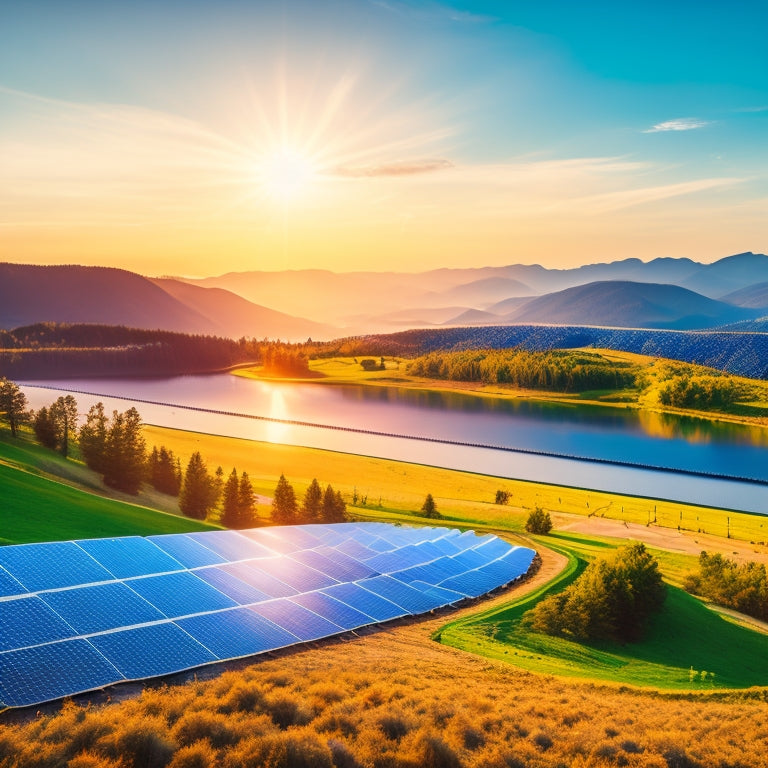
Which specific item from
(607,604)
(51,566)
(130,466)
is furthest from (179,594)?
(130,466)

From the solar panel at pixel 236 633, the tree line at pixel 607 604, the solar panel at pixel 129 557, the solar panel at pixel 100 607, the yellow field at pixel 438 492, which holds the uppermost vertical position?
the solar panel at pixel 129 557

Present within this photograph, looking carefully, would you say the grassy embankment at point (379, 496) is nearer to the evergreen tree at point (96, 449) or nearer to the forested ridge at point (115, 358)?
the evergreen tree at point (96, 449)

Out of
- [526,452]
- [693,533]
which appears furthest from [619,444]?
[693,533]

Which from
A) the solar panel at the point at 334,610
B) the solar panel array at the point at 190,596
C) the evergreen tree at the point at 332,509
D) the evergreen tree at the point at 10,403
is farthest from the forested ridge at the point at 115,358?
the solar panel at the point at 334,610

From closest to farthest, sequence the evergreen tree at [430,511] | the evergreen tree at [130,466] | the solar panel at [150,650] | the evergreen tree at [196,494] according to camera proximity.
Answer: the solar panel at [150,650]
the evergreen tree at [196,494]
the evergreen tree at [430,511]
the evergreen tree at [130,466]

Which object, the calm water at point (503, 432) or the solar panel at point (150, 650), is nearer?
the solar panel at point (150, 650)

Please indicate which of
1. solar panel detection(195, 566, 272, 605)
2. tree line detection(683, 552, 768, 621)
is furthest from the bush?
solar panel detection(195, 566, 272, 605)

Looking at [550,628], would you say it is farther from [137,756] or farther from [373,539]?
[137,756]
